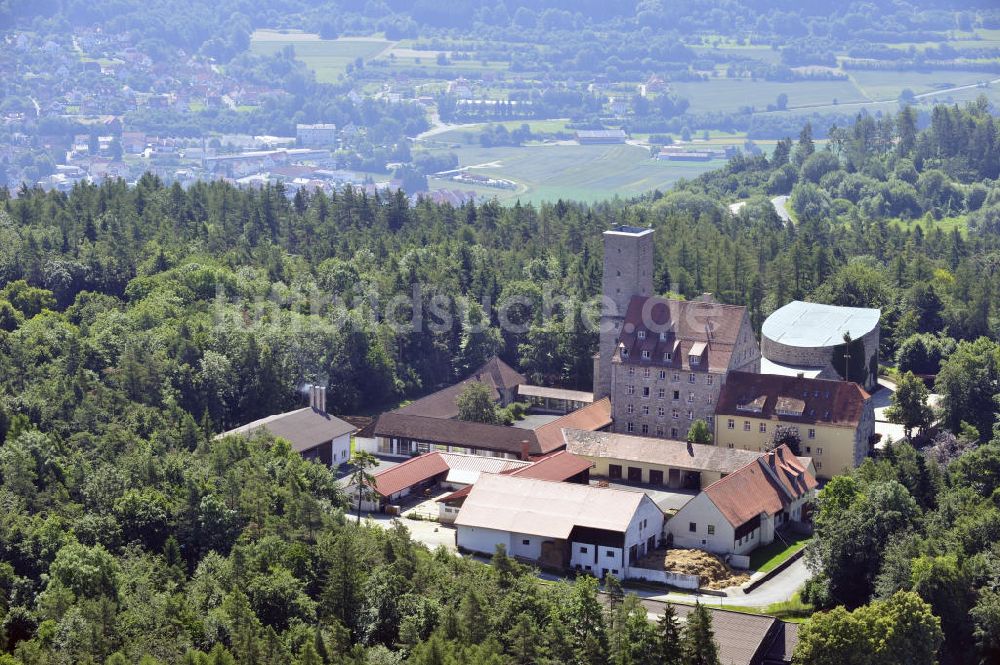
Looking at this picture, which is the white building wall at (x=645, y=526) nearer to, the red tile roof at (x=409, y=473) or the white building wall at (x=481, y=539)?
the white building wall at (x=481, y=539)

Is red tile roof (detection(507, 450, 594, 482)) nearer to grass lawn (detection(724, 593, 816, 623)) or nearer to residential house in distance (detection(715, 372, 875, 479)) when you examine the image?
residential house in distance (detection(715, 372, 875, 479))

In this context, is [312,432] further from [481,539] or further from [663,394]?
[663,394]

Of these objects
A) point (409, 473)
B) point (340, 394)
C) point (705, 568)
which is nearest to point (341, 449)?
point (409, 473)

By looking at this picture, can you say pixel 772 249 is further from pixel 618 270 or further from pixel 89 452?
pixel 89 452

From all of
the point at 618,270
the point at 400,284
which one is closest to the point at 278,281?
the point at 400,284

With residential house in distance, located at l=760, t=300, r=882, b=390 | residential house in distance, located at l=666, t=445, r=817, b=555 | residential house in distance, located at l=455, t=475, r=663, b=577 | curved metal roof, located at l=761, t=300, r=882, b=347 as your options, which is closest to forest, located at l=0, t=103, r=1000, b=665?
residential house in distance, located at l=666, t=445, r=817, b=555

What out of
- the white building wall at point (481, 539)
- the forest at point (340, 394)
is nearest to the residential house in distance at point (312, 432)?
the forest at point (340, 394)
